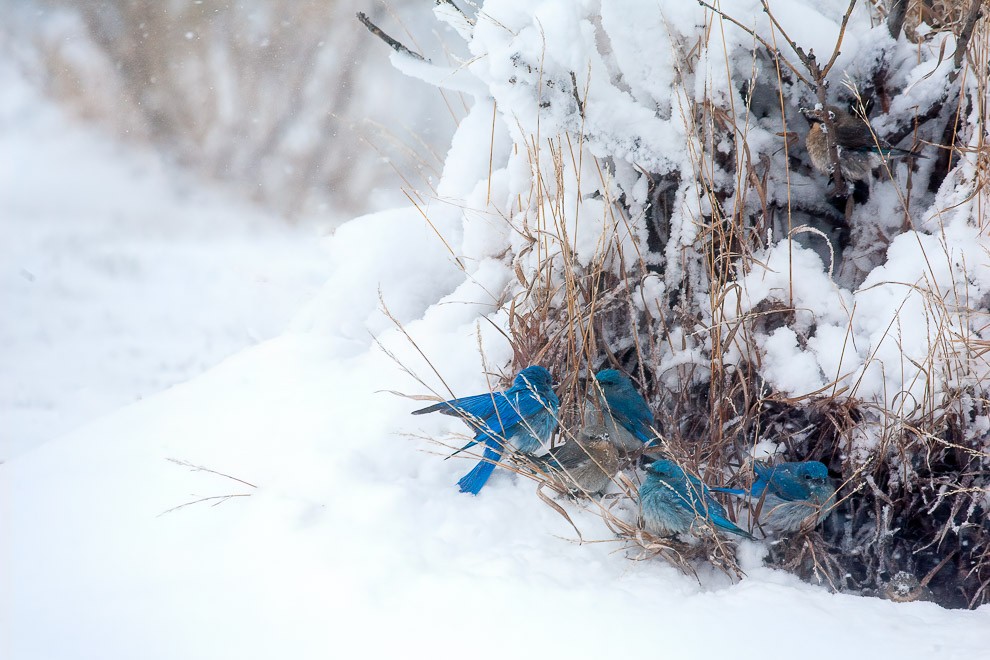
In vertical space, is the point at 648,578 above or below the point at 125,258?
below

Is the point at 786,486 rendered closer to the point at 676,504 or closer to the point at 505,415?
the point at 676,504

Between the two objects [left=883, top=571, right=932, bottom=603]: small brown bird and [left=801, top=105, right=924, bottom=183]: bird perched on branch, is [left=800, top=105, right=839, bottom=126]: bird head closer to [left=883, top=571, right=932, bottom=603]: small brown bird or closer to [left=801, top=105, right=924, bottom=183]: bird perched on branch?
[left=801, top=105, right=924, bottom=183]: bird perched on branch

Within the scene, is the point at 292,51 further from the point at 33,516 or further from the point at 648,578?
the point at 648,578

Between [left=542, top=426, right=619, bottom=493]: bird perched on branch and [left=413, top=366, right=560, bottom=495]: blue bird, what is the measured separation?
6cm

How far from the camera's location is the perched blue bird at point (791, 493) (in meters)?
1.27

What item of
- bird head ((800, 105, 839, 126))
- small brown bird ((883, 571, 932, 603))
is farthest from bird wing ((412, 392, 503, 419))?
bird head ((800, 105, 839, 126))

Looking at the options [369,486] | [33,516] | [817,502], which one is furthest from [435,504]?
[33,516]

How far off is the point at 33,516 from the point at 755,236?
1837 mm

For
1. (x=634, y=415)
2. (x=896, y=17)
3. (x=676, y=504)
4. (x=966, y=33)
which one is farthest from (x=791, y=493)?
(x=896, y=17)

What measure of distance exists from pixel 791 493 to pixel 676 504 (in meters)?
0.24

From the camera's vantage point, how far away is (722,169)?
5.33 feet

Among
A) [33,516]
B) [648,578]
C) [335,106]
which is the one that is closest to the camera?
[648,578]

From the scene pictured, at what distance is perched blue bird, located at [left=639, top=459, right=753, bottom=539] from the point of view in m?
1.21

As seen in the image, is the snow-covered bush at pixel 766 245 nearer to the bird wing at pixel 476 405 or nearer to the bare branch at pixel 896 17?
the bare branch at pixel 896 17
